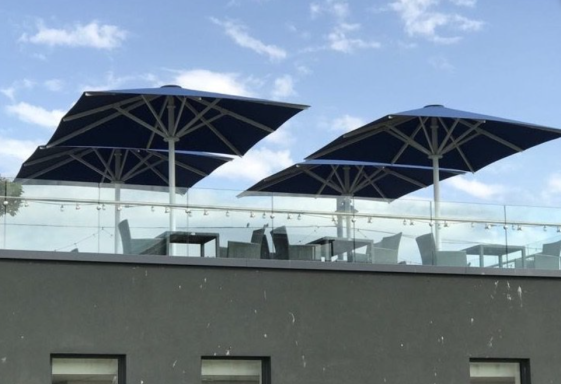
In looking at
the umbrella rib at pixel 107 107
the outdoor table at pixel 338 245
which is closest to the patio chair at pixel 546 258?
the outdoor table at pixel 338 245

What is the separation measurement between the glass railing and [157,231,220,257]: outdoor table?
15mm

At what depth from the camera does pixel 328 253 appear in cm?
1576

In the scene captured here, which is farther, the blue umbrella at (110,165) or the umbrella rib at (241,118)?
the blue umbrella at (110,165)

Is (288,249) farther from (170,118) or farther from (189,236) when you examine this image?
(170,118)

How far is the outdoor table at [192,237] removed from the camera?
49.5ft

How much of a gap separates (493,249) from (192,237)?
4692 mm

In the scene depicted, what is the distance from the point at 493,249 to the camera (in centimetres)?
1666

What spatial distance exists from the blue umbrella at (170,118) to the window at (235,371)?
261cm

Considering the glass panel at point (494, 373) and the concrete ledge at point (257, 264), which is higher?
the concrete ledge at point (257, 264)

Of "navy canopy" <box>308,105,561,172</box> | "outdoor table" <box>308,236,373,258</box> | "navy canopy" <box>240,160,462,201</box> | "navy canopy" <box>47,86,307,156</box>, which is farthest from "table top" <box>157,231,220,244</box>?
"navy canopy" <box>240,160,462,201</box>

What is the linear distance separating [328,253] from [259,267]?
1.17 metres

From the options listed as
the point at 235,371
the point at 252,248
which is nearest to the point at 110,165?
the point at 252,248

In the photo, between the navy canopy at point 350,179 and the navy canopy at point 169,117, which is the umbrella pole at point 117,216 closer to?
the navy canopy at point 169,117

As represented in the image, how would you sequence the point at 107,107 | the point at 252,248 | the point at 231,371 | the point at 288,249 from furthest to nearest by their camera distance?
the point at 107,107 → the point at 288,249 → the point at 252,248 → the point at 231,371
